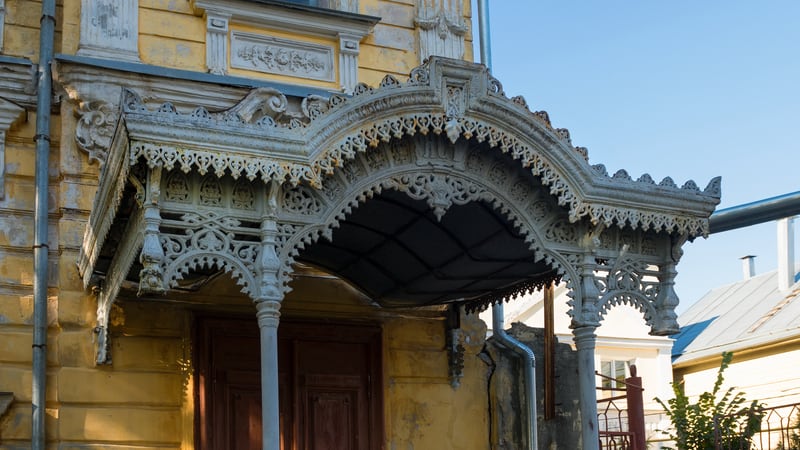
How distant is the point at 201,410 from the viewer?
1001 centimetres

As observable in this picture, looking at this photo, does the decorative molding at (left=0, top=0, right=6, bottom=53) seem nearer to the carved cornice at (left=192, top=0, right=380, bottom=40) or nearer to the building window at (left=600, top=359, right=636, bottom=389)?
the carved cornice at (left=192, top=0, right=380, bottom=40)

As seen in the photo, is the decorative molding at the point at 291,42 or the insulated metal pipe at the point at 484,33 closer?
the decorative molding at the point at 291,42

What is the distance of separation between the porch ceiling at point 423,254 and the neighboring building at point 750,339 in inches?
580

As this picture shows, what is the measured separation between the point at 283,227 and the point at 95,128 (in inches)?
98.9

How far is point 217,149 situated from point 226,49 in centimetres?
304

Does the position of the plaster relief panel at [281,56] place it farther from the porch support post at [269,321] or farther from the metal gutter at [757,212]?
the metal gutter at [757,212]

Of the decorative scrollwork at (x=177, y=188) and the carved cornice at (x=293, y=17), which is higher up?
the carved cornice at (x=293, y=17)

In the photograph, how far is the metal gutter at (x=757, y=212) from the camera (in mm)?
13258

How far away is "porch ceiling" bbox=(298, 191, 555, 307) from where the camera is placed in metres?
10.0

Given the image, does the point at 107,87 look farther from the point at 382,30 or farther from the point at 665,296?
the point at 665,296

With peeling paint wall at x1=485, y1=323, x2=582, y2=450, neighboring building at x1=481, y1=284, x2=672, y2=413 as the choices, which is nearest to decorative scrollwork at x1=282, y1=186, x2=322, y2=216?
peeling paint wall at x1=485, y1=323, x2=582, y2=450

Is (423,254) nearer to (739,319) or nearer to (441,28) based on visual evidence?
(441,28)

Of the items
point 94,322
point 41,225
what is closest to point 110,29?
point 41,225

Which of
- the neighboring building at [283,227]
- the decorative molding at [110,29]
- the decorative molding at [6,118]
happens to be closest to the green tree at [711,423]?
the neighboring building at [283,227]
